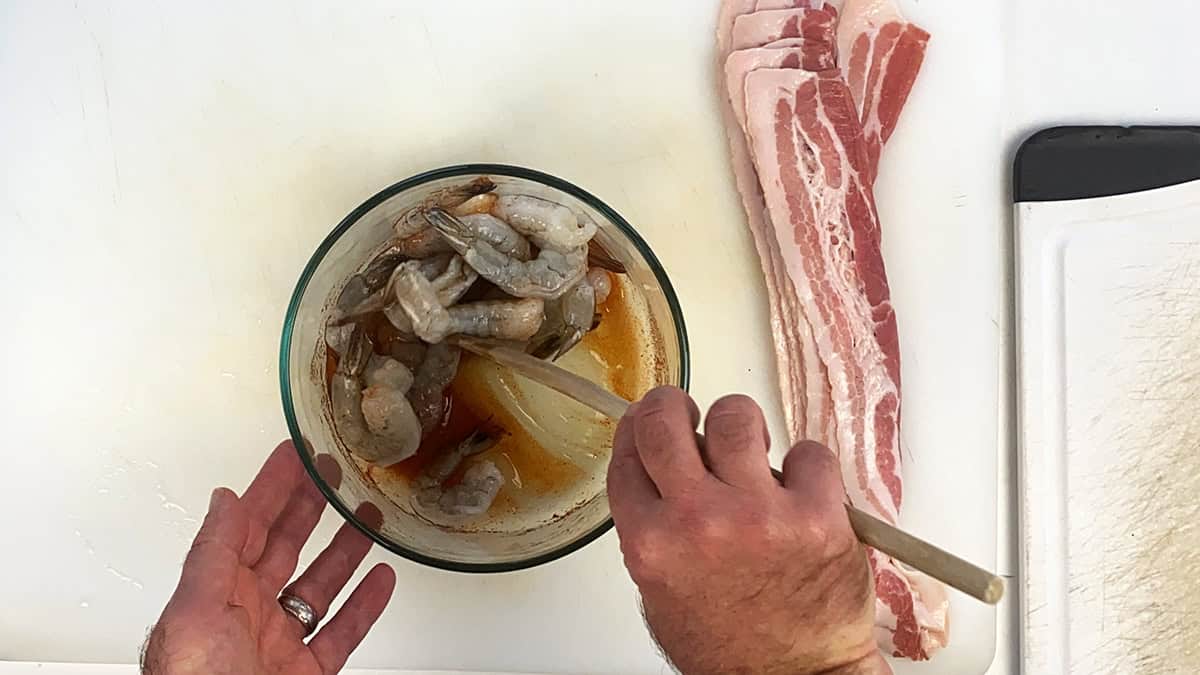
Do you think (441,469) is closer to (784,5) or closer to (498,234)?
(498,234)

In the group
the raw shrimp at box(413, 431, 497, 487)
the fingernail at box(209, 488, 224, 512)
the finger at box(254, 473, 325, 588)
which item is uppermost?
the fingernail at box(209, 488, 224, 512)

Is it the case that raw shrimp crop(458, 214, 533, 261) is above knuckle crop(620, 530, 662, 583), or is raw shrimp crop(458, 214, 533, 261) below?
above

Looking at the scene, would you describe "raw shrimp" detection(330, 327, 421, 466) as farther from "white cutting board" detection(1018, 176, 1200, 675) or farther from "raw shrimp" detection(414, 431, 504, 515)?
"white cutting board" detection(1018, 176, 1200, 675)

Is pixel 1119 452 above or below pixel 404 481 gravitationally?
below

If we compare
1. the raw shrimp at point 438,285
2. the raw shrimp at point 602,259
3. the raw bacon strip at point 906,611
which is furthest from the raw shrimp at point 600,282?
the raw bacon strip at point 906,611

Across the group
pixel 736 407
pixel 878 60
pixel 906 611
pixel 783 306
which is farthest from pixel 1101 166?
pixel 736 407

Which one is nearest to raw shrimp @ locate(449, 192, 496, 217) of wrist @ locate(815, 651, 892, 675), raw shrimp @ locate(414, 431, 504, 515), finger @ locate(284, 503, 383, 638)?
raw shrimp @ locate(414, 431, 504, 515)

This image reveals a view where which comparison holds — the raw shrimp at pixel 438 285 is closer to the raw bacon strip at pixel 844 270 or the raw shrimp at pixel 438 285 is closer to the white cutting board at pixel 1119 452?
the raw bacon strip at pixel 844 270
